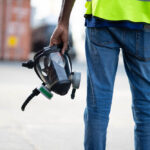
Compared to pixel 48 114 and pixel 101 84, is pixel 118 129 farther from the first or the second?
pixel 101 84

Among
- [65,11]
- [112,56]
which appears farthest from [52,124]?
[112,56]

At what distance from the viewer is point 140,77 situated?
99.8 inches

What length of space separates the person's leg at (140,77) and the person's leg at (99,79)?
80mm

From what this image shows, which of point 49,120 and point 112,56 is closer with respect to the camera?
point 112,56

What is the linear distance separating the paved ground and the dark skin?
143 cm

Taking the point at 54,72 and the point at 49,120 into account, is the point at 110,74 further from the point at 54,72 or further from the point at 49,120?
the point at 49,120

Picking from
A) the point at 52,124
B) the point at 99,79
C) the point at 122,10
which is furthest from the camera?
the point at 52,124

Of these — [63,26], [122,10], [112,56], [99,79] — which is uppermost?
[122,10]

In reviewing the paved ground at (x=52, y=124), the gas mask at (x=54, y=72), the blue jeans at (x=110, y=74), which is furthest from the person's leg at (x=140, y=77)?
the paved ground at (x=52, y=124)

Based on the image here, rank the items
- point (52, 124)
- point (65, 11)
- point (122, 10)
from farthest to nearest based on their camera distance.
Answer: point (52, 124) → point (65, 11) → point (122, 10)

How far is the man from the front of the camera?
242cm

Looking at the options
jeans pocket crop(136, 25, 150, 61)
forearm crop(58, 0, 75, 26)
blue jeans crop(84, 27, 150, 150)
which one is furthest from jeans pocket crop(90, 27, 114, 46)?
forearm crop(58, 0, 75, 26)

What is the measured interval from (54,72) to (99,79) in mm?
282

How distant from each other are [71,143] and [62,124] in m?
0.86
